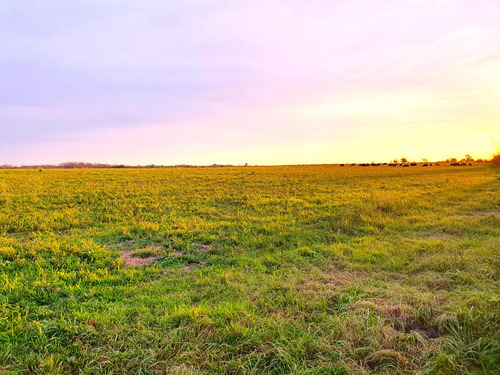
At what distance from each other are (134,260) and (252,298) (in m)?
4.46

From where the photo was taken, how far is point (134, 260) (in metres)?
8.18

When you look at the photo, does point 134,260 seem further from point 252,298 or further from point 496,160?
point 496,160

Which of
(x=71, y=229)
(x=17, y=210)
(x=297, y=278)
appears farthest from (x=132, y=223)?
(x=297, y=278)

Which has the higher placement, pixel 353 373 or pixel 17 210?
pixel 17 210

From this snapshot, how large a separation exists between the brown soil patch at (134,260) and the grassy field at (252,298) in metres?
0.06

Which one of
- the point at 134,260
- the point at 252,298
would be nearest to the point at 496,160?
the point at 252,298

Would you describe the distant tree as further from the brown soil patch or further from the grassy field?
the brown soil patch

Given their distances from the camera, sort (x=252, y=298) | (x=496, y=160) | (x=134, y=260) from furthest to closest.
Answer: (x=496, y=160)
(x=134, y=260)
(x=252, y=298)

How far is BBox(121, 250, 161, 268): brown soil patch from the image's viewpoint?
779 cm

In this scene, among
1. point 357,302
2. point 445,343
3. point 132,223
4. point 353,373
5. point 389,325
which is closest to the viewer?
point 353,373

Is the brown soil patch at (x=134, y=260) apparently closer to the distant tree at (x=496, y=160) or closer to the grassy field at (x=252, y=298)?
the grassy field at (x=252, y=298)

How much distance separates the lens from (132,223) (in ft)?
40.9

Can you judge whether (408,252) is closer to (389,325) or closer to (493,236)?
(493,236)

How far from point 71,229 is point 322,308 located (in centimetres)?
1105
